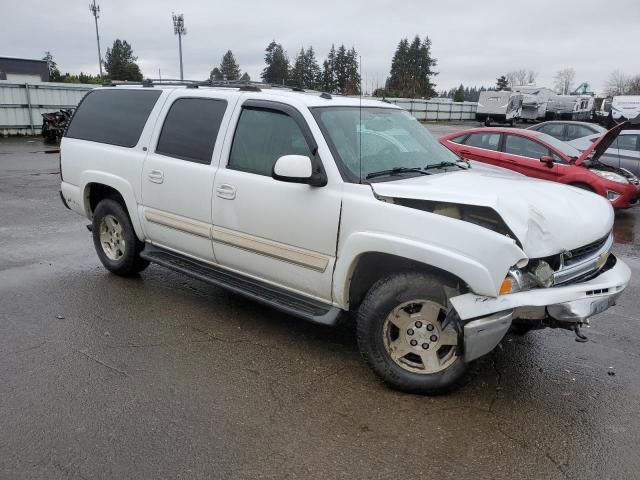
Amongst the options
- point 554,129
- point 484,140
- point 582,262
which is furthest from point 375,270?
point 554,129

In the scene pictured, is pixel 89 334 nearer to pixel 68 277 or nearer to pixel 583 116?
pixel 68 277

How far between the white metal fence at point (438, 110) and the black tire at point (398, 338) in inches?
1452

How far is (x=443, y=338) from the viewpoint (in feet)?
11.0

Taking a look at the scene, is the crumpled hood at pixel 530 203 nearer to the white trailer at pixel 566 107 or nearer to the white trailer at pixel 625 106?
the white trailer at pixel 625 106

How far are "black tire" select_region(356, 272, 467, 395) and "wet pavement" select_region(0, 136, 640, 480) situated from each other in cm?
13

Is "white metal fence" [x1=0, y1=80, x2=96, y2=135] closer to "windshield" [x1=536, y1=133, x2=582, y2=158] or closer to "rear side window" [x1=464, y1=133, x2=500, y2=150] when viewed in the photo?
"rear side window" [x1=464, y1=133, x2=500, y2=150]

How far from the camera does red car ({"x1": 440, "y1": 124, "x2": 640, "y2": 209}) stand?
356 inches

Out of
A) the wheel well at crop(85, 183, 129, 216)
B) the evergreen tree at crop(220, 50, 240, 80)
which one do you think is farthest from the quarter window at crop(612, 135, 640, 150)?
the evergreen tree at crop(220, 50, 240, 80)

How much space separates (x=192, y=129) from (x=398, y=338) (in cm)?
250

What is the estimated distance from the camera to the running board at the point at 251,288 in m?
3.72

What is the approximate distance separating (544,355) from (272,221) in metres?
A: 2.33

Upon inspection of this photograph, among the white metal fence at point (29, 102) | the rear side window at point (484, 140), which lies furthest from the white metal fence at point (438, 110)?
the rear side window at point (484, 140)

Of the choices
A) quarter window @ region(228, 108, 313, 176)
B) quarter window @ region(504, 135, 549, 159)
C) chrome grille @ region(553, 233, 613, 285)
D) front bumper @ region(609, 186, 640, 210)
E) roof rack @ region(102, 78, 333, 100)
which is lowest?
front bumper @ region(609, 186, 640, 210)

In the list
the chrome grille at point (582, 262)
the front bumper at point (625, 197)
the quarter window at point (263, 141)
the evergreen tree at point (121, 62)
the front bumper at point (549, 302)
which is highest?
the evergreen tree at point (121, 62)
